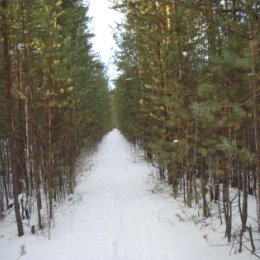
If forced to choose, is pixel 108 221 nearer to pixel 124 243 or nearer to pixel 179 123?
pixel 124 243

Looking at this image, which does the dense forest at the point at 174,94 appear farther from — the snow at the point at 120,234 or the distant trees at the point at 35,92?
the snow at the point at 120,234

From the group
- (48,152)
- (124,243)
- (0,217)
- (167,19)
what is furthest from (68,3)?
(124,243)

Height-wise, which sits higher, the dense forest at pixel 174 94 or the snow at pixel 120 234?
the dense forest at pixel 174 94

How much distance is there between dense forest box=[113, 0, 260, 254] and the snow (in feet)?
2.20

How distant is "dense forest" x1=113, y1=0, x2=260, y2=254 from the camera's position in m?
5.62

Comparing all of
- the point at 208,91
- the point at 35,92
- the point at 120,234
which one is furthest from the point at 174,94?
the point at 120,234

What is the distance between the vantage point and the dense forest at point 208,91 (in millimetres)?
5621

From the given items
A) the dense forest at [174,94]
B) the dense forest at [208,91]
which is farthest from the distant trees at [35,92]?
the dense forest at [208,91]

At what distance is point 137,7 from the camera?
1316 cm

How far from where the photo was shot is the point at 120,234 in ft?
29.1

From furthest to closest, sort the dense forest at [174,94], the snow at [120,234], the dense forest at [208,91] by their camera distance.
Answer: the snow at [120,234]
the dense forest at [174,94]
the dense forest at [208,91]

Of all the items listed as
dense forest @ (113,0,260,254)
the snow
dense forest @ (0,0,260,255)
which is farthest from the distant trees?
dense forest @ (113,0,260,254)

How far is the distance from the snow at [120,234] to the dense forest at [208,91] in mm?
669

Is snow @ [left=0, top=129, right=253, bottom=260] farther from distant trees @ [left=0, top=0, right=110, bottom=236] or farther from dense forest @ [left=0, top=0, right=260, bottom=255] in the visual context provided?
distant trees @ [left=0, top=0, right=110, bottom=236]
